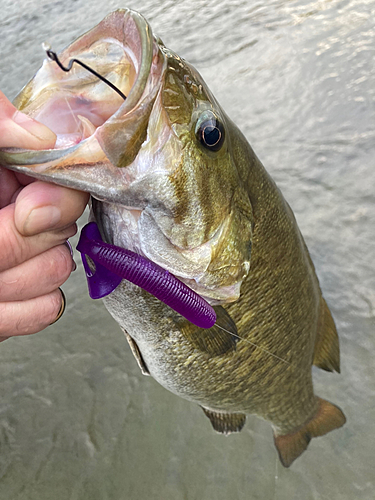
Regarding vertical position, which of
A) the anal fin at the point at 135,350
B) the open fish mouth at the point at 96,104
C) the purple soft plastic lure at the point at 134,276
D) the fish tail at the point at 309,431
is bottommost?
the fish tail at the point at 309,431

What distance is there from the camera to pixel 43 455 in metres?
2.11

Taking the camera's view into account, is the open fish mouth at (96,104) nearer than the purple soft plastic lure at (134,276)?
Yes

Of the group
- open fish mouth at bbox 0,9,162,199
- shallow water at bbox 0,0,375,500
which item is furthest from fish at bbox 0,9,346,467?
shallow water at bbox 0,0,375,500

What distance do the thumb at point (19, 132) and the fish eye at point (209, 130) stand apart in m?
0.32

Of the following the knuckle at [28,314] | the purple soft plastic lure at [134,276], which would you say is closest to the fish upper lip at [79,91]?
the purple soft plastic lure at [134,276]

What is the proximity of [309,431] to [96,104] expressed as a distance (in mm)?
1733

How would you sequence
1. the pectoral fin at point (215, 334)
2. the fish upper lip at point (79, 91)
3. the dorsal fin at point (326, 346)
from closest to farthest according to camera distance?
1. the fish upper lip at point (79, 91)
2. the pectoral fin at point (215, 334)
3. the dorsal fin at point (326, 346)

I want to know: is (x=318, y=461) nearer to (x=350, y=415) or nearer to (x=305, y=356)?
(x=350, y=415)

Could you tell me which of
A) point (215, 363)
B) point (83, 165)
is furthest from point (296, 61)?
point (83, 165)

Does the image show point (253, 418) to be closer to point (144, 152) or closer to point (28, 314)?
point (28, 314)

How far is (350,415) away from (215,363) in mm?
1122

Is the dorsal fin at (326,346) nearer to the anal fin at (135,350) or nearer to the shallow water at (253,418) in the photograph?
the shallow water at (253,418)

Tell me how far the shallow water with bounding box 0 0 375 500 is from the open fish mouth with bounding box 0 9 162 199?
1731mm

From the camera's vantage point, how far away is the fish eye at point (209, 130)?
906mm
